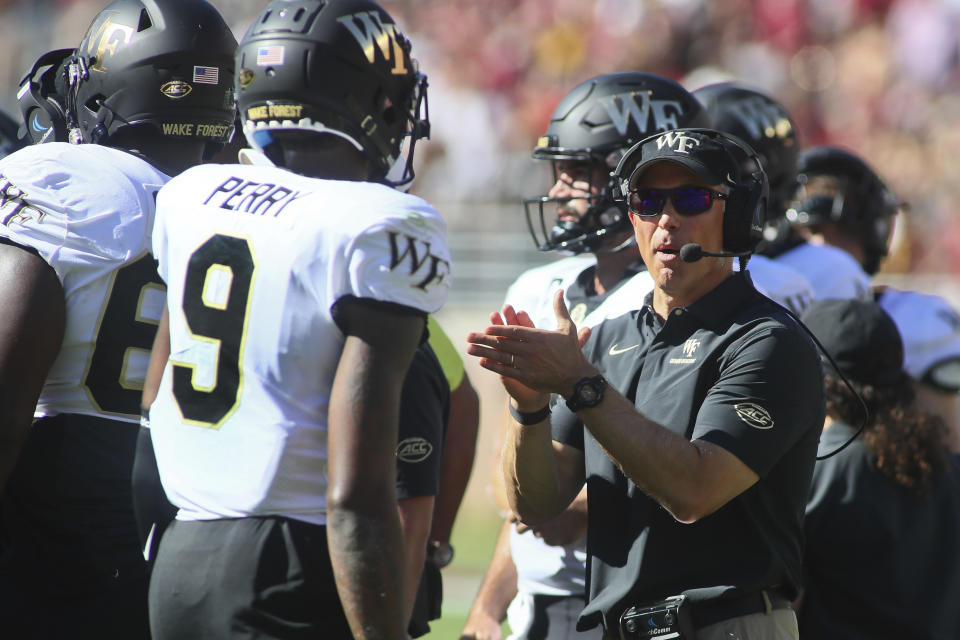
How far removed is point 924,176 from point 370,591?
9407 mm

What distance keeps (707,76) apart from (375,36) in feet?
30.4

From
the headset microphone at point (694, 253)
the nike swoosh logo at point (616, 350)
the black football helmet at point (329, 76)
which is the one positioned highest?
the black football helmet at point (329, 76)

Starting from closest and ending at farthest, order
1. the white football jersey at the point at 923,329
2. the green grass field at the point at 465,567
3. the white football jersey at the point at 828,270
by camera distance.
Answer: the white football jersey at the point at 923,329 → the white football jersey at the point at 828,270 → the green grass field at the point at 465,567

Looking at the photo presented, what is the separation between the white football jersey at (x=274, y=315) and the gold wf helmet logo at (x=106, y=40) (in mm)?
1044

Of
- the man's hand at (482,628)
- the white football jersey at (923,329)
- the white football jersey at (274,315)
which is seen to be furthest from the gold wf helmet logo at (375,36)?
the white football jersey at (923,329)

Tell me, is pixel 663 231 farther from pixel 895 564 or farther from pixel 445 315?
pixel 445 315

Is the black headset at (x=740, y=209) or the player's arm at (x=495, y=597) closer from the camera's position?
the black headset at (x=740, y=209)

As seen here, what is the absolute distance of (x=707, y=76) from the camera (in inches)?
442

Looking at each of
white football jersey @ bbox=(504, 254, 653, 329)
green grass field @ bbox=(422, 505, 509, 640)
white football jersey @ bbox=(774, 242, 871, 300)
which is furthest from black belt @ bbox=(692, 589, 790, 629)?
green grass field @ bbox=(422, 505, 509, 640)

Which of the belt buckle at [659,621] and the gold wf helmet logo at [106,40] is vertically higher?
the gold wf helmet logo at [106,40]

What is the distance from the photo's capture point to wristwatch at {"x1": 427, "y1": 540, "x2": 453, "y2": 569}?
335 cm

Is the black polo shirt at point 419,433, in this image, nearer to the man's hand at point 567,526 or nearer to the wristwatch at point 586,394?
the man's hand at point 567,526

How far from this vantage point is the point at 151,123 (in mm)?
3031

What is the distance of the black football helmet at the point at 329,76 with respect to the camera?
94.7 inches
